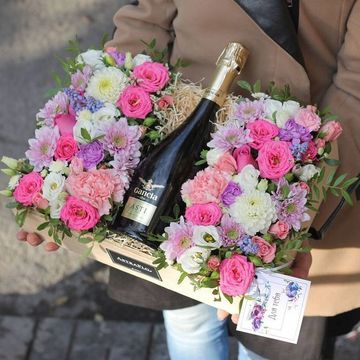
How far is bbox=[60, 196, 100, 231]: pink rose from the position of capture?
→ 120 centimetres

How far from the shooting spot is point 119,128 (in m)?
1.28

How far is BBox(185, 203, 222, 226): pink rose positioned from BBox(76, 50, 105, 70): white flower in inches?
16.2

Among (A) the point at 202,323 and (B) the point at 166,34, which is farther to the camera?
(A) the point at 202,323

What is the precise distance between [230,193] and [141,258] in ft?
0.72

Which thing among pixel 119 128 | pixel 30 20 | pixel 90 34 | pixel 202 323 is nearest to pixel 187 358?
pixel 202 323

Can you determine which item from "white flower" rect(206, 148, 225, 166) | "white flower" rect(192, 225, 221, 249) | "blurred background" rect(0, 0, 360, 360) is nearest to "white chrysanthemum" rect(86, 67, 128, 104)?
"white flower" rect(206, 148, 225, 166)

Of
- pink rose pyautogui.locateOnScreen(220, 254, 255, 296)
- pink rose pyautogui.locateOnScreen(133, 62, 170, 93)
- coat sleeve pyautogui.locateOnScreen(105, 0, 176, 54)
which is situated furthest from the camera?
coat sleeve pyautogui.locateOnScreen(105, 0, 176, 54)

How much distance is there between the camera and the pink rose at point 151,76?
1338 mm

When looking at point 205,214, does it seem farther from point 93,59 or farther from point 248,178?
point 93,59

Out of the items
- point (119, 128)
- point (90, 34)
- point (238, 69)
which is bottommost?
point (119, 128)

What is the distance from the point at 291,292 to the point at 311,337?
17.5 inches

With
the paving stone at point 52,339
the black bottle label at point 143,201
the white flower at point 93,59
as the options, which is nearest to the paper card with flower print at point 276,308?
the black bottle label at point 143,201

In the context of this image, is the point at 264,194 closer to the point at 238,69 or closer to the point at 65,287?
the point at 238,69

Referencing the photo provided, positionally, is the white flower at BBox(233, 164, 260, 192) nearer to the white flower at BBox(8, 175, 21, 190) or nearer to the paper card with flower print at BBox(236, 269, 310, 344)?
the paper card with flower print at BBox(236, 269, 310, 344)
